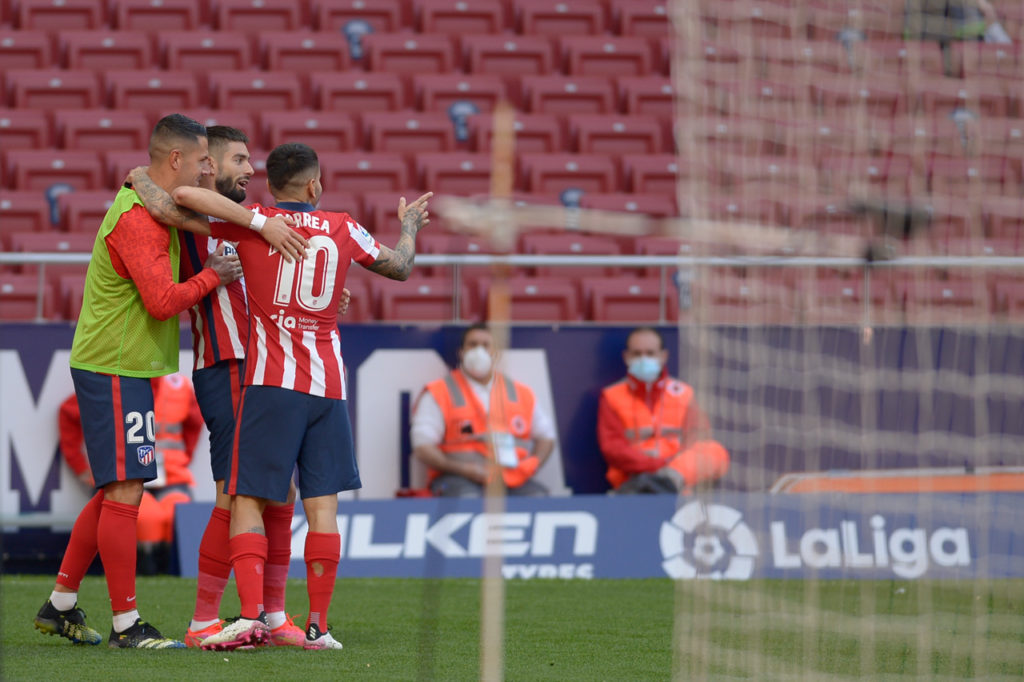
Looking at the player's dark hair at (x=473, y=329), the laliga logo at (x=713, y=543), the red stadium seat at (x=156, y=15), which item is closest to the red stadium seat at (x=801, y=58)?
the player's dark hair at (x=473, y=329)

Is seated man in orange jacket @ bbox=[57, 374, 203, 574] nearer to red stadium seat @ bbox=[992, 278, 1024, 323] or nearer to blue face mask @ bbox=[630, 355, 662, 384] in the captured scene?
blue face mask @ bbox=[630, 355, 662, 384]

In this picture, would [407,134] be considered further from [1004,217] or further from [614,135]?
[1004,217]

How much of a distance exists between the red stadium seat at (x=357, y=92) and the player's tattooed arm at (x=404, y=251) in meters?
7.30

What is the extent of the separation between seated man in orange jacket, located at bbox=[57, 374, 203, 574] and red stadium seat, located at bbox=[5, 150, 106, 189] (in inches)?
146

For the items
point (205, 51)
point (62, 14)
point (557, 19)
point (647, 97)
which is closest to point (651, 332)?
point (647, 97)

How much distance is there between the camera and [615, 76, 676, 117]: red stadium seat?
12.1m

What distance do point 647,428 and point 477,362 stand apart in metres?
1.09

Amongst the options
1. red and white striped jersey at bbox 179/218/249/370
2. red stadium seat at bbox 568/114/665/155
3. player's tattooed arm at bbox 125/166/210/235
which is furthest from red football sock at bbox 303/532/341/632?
red stadium seat at bbox 568/114/665/155

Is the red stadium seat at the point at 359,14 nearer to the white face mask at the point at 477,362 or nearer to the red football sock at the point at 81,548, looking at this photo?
the white face mask at the point at 477,362

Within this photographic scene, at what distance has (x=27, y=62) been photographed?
11992mm

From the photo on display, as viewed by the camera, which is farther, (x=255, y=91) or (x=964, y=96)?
(x=255, y=91)

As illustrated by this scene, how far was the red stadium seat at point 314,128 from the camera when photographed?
11031mm

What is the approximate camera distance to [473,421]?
301 inches

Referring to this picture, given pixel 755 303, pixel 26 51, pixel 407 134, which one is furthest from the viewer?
pixel 26 51
